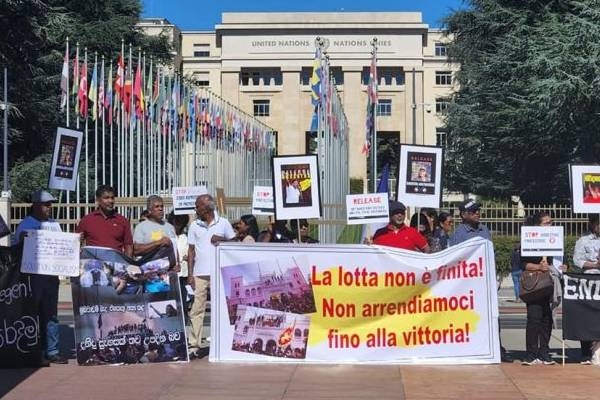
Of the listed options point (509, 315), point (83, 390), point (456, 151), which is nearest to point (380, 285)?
point (83, 390)

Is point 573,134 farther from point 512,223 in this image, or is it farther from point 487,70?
point 512,223

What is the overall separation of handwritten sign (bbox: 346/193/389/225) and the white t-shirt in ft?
6.54

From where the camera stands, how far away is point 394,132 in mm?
91812

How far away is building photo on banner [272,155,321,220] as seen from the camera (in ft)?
38.7

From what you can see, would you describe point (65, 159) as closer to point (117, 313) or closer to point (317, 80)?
point (117, 313)

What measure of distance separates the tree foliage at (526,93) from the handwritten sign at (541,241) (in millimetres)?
18201

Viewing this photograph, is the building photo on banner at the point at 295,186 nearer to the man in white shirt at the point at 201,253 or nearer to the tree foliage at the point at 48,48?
the man in white shirt at the point at 201,253

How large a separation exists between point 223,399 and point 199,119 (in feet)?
88.9

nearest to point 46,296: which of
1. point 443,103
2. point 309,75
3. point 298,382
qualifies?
point 298,382

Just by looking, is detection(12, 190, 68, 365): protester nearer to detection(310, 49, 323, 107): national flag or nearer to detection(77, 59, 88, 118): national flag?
detection(77, 59, 88, 118): national flag

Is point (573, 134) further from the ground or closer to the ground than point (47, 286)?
further from the ground

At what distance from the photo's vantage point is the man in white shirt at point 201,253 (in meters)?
10.6

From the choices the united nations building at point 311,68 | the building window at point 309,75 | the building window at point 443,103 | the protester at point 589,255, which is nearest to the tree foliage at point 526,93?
the building window at point 443,103

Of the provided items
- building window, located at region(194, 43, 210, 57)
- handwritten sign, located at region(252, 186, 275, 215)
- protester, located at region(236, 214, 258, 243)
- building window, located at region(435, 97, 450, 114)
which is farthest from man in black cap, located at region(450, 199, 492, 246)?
building window, located at region(194, 43, 210, 57)
